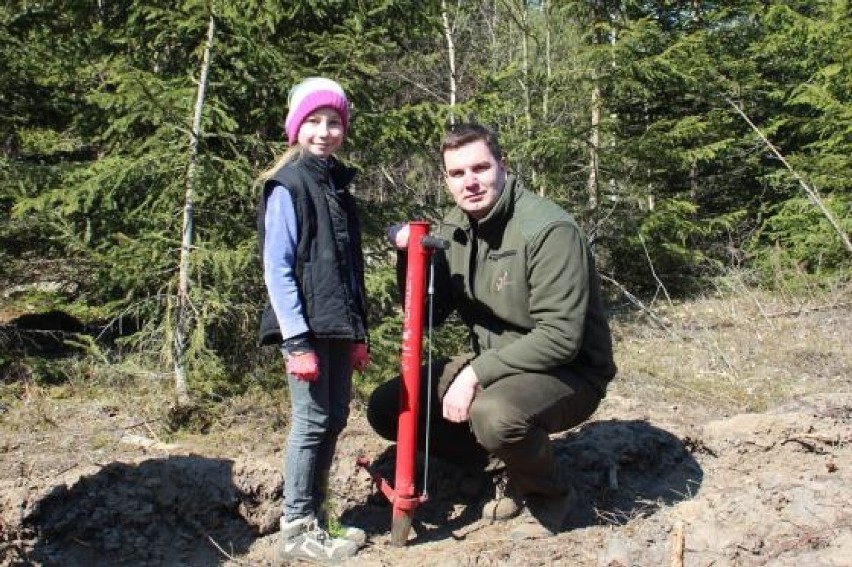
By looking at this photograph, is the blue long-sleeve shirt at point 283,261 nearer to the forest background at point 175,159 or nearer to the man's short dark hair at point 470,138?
the man's short dark hair at point 470,138

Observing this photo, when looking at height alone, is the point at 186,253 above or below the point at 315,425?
above

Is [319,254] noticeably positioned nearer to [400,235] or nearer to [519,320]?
[400,235]

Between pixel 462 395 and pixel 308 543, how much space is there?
35.3 inches

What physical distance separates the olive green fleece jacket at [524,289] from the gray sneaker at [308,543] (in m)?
0.96

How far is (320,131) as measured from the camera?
3.12 metres

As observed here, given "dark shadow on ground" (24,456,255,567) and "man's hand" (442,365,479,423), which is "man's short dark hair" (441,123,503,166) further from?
"dark shadow on ground" (24,456,255,567)

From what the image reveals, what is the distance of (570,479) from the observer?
13.1 feet

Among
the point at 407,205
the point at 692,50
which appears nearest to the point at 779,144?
the point at 692,50

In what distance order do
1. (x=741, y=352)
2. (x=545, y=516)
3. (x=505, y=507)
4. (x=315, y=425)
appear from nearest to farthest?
(x=315, y=425)
(x=545, y=516)
(x=505, y=507)
(x=741, y=352)

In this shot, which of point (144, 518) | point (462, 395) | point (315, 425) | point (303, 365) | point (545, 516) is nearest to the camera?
point (303, 365)

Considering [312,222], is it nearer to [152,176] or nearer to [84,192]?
[152,176]

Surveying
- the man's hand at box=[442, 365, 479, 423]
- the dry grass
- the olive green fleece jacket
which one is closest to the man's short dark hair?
the olive green fleece jacket

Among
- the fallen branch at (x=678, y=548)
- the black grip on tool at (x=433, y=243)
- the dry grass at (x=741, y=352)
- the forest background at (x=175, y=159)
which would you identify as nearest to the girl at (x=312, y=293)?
the black grip on tool at (x=433, y=243)

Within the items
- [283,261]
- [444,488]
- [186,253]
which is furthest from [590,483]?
[186,253]
